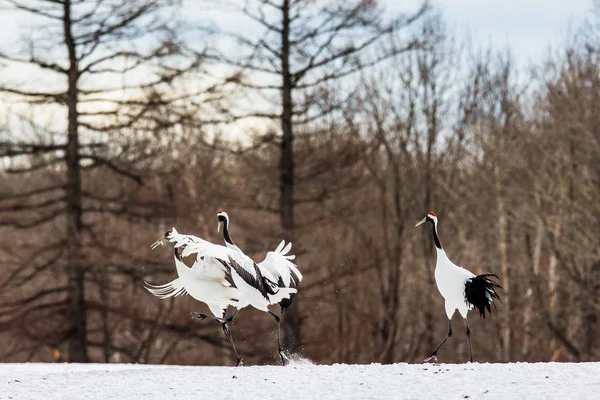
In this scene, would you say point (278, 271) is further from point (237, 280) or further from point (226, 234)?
point (226, 234)

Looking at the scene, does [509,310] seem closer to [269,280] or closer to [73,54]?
[73,54]

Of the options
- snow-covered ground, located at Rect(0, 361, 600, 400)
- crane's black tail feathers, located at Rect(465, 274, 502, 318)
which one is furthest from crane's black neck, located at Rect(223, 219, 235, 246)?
crane's black tail feathers, located at Rect(465, 274, 502, 318)

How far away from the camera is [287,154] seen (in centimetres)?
2616

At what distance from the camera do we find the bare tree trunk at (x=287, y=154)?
25812mm

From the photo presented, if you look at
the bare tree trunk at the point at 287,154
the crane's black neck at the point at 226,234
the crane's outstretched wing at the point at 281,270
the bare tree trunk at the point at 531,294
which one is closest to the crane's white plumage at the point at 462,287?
the crane's outstretched wing at the point at 281,270

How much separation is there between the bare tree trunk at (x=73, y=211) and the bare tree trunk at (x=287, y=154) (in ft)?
16.9

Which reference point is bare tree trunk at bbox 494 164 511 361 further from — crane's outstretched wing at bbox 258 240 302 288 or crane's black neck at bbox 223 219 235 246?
crane's black neck at bbox 223 219 235 246

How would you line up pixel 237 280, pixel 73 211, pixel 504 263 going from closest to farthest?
1. pixel 237 280
2. pixel 73 211
3. pixel 504 263

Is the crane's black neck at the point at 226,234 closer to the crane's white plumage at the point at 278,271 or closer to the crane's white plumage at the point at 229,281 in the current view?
the crane's white plumage at the point at 278,271

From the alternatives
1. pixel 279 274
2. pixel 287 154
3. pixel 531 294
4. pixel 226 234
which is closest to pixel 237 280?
pixel 279 274

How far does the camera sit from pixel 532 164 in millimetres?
33156

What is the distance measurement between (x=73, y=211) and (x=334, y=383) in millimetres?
15442

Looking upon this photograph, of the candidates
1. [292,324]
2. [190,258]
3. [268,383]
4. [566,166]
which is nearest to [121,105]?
[190,258]

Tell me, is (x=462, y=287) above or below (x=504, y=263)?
below
